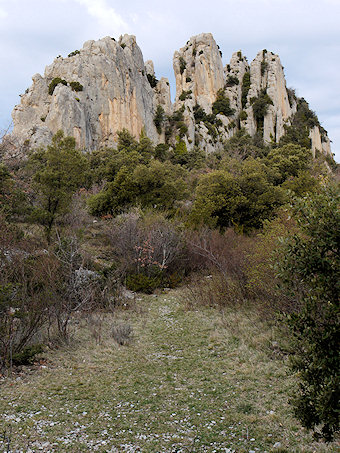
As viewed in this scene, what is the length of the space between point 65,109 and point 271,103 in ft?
134

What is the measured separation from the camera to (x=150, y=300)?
507 inches

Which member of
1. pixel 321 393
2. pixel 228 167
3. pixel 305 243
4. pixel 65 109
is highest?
pixel 65 109

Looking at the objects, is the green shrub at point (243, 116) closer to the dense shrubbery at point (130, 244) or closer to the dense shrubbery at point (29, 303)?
the dense shrubbery at point (130, 244)

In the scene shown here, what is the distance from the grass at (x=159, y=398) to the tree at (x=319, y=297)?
53.2 inches

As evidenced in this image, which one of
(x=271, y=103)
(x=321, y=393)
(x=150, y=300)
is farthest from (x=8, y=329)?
(x=271, y=103)

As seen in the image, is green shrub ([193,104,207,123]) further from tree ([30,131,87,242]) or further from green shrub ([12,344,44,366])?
green shrub ([12,344,44,366])

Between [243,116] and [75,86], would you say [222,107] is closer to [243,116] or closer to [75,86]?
[243,116]

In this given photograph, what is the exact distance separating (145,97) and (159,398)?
180ft

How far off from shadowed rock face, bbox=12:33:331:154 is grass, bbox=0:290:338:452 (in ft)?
93.5

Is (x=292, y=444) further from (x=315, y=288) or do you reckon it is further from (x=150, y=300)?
(x=150, y=300)

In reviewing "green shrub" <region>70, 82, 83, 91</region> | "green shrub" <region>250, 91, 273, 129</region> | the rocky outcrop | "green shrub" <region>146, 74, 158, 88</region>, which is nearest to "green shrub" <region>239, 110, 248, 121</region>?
"green shrub" <region>250, 91, 273, 129</region>

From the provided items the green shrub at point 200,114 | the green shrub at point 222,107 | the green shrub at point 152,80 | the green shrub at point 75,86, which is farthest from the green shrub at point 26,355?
the green shrub at point 222,107

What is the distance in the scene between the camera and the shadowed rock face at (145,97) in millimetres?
43250

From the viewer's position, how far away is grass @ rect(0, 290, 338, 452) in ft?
13.1
